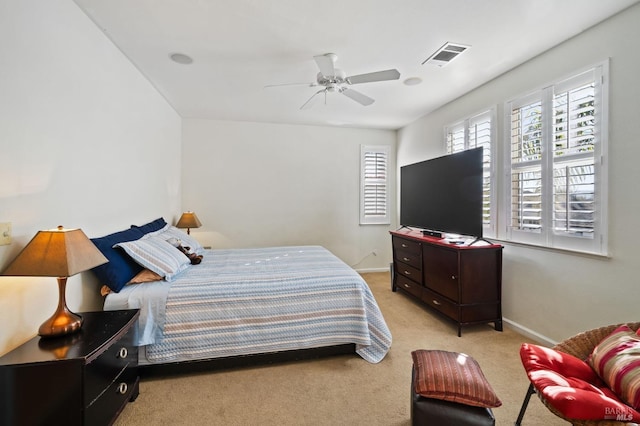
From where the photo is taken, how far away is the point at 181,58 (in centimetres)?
271

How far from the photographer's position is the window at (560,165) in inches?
86.5

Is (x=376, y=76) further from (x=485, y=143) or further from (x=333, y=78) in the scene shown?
(x=485, y=143)

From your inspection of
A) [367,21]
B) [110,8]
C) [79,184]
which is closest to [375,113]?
[367,21]

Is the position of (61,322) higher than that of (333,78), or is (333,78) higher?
(333,78)

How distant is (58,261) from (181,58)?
7.38 feet

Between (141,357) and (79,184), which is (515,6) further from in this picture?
(141,357)

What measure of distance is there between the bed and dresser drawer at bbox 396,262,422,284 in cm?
134

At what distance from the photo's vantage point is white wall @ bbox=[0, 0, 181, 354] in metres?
1.42

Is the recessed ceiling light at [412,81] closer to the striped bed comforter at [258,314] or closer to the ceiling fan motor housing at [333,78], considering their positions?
the ceiling fan motor housing at [333,78]

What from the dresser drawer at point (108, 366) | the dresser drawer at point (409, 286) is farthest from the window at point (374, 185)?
the dresser drawer at point (108, 366)

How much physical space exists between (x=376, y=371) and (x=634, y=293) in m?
1.97

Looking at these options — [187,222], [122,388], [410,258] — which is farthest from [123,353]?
[410,258]

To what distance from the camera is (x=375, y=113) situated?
435 cm

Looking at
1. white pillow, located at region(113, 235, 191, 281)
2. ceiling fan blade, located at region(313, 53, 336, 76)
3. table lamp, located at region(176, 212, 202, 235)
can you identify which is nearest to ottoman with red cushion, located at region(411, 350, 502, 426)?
white pillow, located at region(113, 235, 191, 281)
